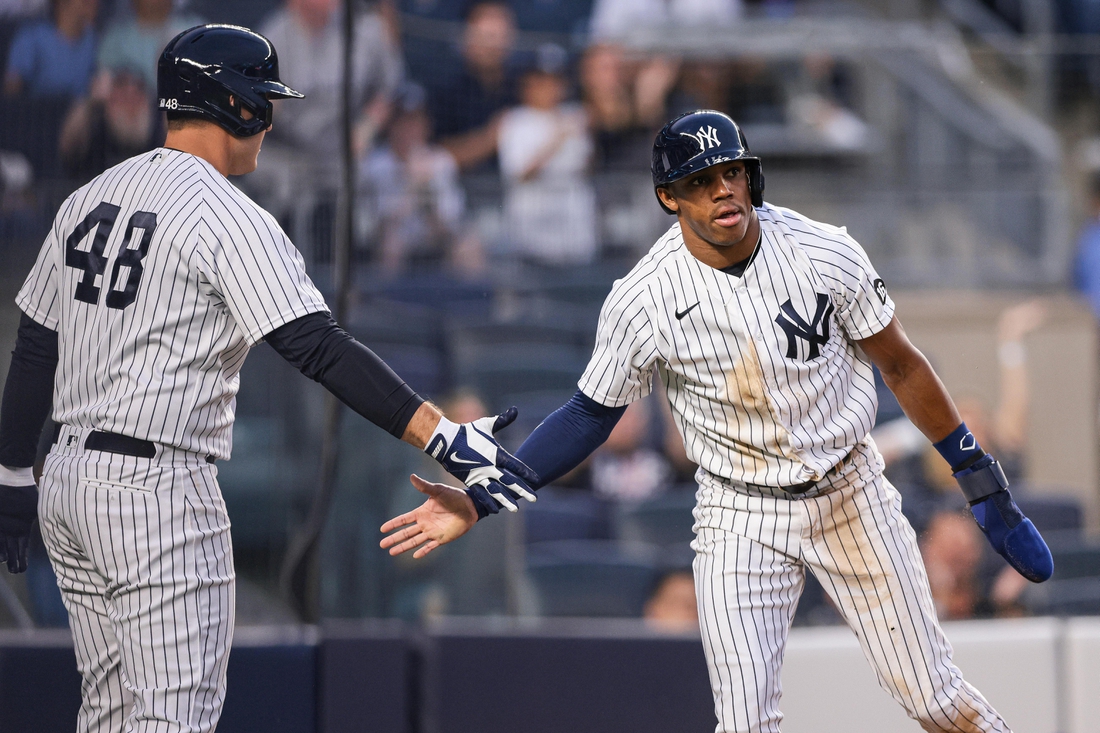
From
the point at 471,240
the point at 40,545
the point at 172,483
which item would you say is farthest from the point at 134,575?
the point at 471,240

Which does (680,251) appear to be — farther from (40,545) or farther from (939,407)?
(40,545)

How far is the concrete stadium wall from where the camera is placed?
13.3ft

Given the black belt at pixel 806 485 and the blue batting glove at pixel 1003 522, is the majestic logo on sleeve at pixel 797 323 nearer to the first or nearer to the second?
the black belt at pixel 806 485

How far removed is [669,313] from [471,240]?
448 cm

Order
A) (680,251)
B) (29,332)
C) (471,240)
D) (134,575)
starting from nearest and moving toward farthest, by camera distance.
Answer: (134,575)
(29,332)
(680,251)
(471,240)

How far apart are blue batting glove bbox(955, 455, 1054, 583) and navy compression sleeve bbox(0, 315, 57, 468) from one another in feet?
7.36

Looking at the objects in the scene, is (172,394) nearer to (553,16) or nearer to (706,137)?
(706,137)

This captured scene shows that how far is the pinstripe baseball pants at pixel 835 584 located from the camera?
311 centimetres

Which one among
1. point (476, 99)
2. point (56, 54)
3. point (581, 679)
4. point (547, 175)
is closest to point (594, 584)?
point (581, 679)

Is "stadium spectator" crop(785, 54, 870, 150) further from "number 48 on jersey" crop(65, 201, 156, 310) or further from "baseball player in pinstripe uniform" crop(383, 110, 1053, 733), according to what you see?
"number 48 on jersey" crop(65, 201, 156, 310)

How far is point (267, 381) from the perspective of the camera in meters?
4.16

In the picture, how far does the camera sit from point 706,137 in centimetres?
307

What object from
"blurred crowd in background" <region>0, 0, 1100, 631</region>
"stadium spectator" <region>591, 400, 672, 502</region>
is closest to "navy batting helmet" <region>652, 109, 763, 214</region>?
"blurred crowd in background" <region>0, 0, 1100, 631</region>

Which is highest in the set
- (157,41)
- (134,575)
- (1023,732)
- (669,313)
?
(157,41)
